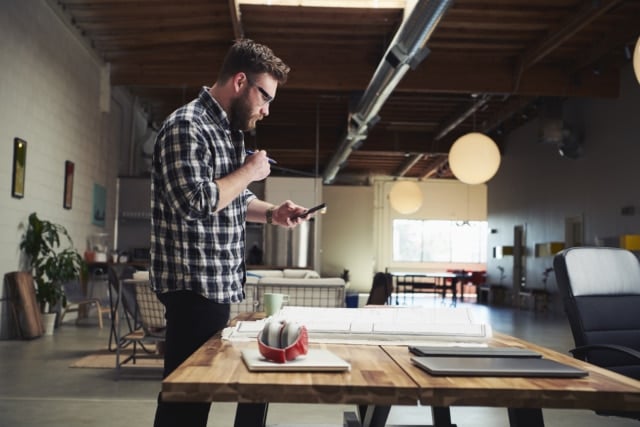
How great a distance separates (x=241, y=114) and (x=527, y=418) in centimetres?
97

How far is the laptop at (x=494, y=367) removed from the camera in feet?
3.70

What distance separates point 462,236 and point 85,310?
1545 cm

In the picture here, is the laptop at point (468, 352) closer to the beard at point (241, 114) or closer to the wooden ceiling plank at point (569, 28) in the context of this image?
the beard at point (241, 114)

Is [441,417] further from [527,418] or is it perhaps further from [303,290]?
[303,290]

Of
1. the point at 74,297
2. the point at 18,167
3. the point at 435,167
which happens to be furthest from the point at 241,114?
the point at 435,167

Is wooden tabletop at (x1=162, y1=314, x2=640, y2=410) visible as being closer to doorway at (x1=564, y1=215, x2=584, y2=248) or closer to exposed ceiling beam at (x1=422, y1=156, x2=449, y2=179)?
doorway at (x1=564, y1=215, x2=584, y2=248)

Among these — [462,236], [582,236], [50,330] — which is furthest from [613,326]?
[462,236]

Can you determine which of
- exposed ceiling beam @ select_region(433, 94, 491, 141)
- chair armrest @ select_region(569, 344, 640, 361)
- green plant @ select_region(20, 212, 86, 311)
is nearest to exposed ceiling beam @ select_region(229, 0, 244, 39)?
green plant @ select_region(20, 212, 86, 311)

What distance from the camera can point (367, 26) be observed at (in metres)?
8.82

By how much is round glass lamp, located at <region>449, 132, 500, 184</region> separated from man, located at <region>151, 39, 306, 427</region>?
672 cm

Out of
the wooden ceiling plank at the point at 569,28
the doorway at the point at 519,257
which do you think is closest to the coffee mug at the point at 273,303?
the wooden ceiling plank at the point at 569,28

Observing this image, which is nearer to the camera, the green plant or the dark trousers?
the dark trousers

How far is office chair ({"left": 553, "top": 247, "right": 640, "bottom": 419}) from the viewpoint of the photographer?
300 cm

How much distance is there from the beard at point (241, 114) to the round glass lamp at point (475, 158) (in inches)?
265
